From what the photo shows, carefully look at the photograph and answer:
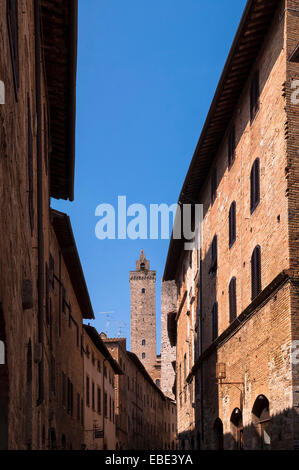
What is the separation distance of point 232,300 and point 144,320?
81.8 meters

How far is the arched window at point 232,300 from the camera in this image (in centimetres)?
1919

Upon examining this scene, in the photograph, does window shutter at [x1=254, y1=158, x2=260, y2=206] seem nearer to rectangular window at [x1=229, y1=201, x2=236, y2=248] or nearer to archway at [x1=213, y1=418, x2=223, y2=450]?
rectangular window at [x1=229, y1=201, x2=236, y2=248]

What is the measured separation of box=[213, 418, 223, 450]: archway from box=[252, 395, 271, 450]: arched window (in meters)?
5.32

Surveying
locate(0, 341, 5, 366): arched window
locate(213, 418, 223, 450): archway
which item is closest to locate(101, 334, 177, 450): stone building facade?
locate(213, 418, 223, 450): archway

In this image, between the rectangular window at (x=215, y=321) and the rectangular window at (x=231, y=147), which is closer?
the rectangular window at (x=231, y=147)

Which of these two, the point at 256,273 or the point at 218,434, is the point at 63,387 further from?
the point at 256,273

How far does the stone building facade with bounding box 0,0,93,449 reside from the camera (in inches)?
295

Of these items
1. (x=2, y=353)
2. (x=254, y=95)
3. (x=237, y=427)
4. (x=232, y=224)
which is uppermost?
(x=254, y=95)

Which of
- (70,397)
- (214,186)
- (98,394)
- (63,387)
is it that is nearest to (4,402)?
(63,387)

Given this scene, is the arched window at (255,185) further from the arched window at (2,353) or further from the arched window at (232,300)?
the arched window at (2,353)

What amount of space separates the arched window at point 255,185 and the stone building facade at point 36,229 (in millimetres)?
4438

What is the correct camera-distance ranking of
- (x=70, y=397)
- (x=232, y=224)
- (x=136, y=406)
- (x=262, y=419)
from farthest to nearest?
(x=136, y=406)
(x=70, y=397)
(x=232, y=224)
(x=262, y=419)

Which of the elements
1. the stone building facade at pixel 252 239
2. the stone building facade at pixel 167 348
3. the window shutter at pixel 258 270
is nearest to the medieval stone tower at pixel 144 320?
the stone building facade at pixel 167 348

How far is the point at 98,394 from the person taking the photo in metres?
37.8
